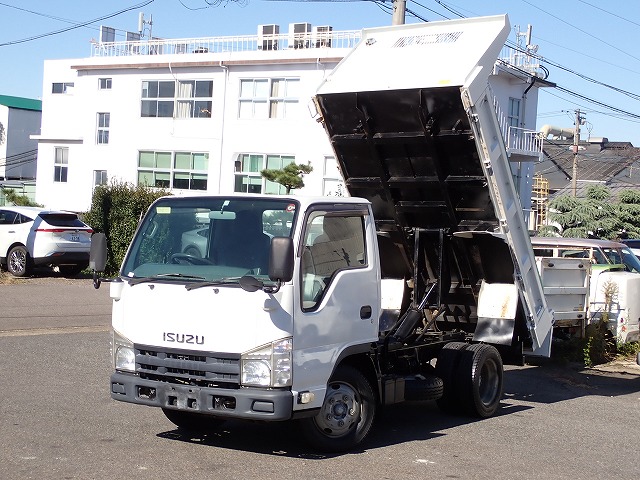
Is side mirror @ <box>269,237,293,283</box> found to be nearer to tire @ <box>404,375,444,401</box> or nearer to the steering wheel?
the steering wheel

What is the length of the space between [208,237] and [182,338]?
3.07 ft

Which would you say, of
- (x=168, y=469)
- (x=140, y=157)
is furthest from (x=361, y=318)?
(x=140, y=157)

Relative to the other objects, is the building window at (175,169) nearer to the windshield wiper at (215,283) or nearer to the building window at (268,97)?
the building window at (268,97)

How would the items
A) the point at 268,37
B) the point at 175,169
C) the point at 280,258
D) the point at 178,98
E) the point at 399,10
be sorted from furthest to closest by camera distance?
the point at 175,169 → the point at 178,98 → the point at 268,37 → the point at 399,10 → the point at 280,258

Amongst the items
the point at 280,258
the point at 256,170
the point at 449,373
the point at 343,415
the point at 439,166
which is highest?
the point at 256,170

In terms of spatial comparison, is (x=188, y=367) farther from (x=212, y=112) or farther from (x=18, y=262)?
(x=212, y=112)

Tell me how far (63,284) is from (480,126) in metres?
15.1

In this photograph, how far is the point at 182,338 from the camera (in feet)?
25.0

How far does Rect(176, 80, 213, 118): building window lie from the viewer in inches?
1439

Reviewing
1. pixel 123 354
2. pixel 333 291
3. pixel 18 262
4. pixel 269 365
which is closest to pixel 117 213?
pixel 18 262

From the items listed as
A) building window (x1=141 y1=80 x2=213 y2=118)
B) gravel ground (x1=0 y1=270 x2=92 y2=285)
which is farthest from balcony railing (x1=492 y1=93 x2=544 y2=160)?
gravel ground (x1=0 y1=270 x2=92 y2=285)

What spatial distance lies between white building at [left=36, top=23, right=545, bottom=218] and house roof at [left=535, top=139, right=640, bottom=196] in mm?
24241

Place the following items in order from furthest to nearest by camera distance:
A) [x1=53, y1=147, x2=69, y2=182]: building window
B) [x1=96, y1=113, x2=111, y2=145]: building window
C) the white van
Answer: [x1=53, y1=147, x2=69, y2=182]: building window < [x1=96, y1=113, x2=111, y2=145]: building window < the white van

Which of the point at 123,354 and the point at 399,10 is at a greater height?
the point at 399,10
